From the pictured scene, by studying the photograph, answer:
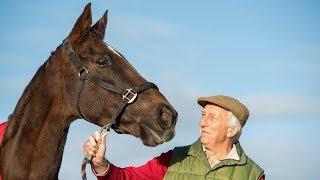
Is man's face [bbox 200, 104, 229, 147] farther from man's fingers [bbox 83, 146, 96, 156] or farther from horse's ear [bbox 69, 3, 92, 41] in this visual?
horse's ear [bbox 69, 3, 92, 41]

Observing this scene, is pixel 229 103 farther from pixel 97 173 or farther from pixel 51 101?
pixel 51 101

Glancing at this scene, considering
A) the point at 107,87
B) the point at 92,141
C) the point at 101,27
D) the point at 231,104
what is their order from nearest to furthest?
the point at 92,141 → the point at 231,104 → the point at 107,87 → the point at 101,27

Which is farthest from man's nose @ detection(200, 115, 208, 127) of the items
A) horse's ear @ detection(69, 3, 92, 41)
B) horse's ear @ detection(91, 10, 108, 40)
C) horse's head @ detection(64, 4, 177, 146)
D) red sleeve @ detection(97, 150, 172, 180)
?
horse's ear @ detection(69, 3, 92, 41)

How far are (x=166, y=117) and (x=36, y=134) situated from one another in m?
1.57

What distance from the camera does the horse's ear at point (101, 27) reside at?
562cm

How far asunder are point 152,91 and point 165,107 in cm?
39

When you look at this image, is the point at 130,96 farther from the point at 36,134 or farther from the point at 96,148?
the point at 36,134

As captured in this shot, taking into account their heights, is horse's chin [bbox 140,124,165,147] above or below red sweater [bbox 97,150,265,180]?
above

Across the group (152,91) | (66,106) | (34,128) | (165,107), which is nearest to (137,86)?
(152,91)

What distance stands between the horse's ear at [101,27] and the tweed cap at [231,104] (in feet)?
5.23

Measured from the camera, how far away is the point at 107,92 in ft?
17.1

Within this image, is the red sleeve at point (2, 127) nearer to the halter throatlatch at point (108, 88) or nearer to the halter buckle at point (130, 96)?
the halter throatlatch at point (108, 88)

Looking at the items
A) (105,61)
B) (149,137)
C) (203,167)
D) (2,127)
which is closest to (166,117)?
(149,137)

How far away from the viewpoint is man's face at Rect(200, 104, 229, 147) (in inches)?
197
